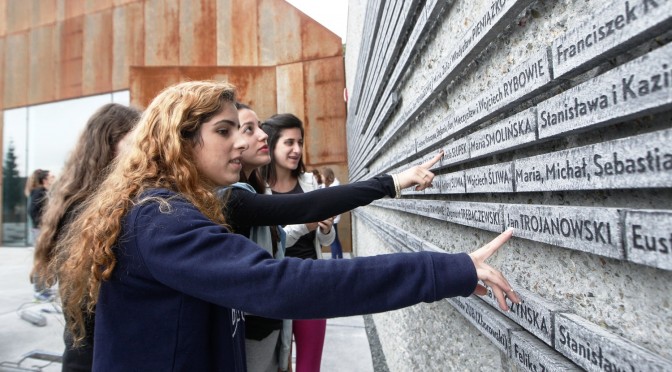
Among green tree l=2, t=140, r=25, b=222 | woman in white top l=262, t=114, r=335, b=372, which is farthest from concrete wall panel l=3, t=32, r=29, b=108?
woman in white top l=262, t=114, r=335, b=372

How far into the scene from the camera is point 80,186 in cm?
189

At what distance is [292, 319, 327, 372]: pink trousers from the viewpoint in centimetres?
254

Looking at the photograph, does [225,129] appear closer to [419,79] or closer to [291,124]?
[419,79]

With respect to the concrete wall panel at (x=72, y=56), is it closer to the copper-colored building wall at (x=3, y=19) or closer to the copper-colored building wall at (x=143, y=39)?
the copper-colored building wall at (x=143, y=39)

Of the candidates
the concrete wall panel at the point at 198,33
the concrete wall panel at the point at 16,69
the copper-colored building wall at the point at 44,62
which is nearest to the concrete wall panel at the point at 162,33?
the concrete wall panel at the point at 198,33

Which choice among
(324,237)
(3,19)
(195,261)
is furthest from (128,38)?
(195,261)

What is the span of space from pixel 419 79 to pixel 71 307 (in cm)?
177

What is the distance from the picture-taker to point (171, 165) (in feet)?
4.16

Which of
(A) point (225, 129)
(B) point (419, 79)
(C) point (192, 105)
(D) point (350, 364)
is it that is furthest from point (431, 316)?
(D) point (350, 364)

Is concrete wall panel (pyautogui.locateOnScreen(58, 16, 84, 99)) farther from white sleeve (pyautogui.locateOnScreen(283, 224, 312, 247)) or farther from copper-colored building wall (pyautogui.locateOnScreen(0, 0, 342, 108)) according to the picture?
white sleeve (pyautogui.locateOnScreen(283, 224, 312, 247))

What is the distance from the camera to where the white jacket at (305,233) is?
2.51 m

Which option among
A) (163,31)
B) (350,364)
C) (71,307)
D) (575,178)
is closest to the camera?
(575,178)

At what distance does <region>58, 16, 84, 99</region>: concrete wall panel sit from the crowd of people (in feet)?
34.8

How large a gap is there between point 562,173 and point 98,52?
Answer: 11840mm
